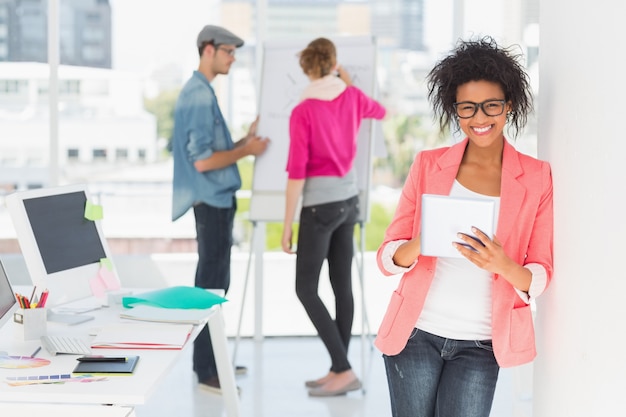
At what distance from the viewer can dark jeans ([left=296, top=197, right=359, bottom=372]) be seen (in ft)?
14.2

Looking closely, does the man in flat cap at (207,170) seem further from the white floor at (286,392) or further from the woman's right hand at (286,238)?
the woman's right hand at (286,238)

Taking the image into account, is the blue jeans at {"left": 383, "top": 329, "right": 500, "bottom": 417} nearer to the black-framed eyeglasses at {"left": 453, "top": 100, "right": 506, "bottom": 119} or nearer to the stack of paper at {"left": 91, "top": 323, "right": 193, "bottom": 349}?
the black-framed eyeglasses at {"left": 453, "top": 100, "right": 506, "bottom": 119}

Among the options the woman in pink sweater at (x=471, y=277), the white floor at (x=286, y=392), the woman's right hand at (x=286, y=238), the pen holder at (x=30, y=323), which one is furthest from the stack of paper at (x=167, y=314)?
the woman's right hand at (x=286, y=238)

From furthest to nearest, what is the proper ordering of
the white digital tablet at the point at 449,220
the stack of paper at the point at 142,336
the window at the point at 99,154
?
the window at the point at 99,154 < the stack of paper at the point at 142,336 < the white digital tablet at the point at 449,220

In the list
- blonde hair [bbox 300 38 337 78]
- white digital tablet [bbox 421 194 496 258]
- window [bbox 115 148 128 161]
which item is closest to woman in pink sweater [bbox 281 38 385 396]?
blonde hair [bbox 300 38 337 78]

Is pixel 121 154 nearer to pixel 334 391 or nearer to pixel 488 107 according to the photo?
pixel 334 391

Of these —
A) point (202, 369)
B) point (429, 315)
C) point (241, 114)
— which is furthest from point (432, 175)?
point (241, 114)

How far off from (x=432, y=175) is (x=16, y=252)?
3944 millimetres

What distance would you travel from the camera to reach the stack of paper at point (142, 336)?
2727 millimetres

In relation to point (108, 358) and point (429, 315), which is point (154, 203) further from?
point (429, 315)

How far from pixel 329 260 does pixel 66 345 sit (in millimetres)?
2071

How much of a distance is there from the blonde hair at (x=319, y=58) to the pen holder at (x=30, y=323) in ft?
6.48

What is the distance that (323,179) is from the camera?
4316 mm

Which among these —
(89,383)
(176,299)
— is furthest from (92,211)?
(89,383)
